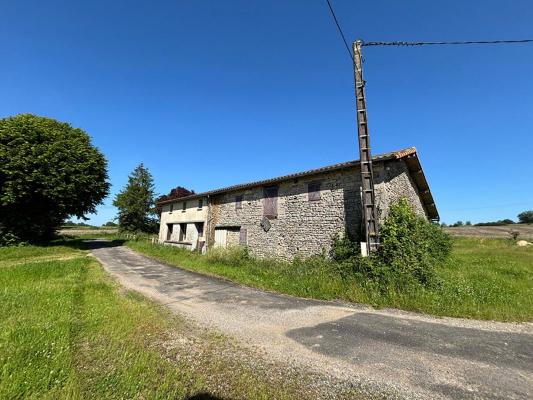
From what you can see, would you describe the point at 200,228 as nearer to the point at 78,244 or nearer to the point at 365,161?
the point at 78,244

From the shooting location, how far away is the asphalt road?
3.45 m

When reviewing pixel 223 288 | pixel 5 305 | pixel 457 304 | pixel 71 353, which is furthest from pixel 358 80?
pixel 5 305

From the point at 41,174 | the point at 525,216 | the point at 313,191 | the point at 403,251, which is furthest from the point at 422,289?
the point at 525,216

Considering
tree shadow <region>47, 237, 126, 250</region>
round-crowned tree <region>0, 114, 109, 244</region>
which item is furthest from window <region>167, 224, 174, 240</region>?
round-crowned tree <region>0, 114, 109, 244</region>

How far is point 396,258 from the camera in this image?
825 centimetres

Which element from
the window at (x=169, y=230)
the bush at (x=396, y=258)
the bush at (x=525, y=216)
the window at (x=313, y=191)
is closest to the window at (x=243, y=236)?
the window at (x=313, y=191)

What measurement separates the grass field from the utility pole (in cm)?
613

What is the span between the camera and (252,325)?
5.52 meters

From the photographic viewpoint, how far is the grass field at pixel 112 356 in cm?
316

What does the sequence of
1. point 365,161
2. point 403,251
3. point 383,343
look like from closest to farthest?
point 383,343, point 403,251, point 365,161

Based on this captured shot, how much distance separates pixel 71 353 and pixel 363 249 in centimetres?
806

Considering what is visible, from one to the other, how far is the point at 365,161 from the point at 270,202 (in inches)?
260

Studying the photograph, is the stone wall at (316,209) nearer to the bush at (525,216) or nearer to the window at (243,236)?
the window at (243,236)

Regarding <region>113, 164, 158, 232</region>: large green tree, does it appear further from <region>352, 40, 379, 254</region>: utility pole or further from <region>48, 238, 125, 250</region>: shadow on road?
<region>352, 40, 379, 254</region>: utility pole
